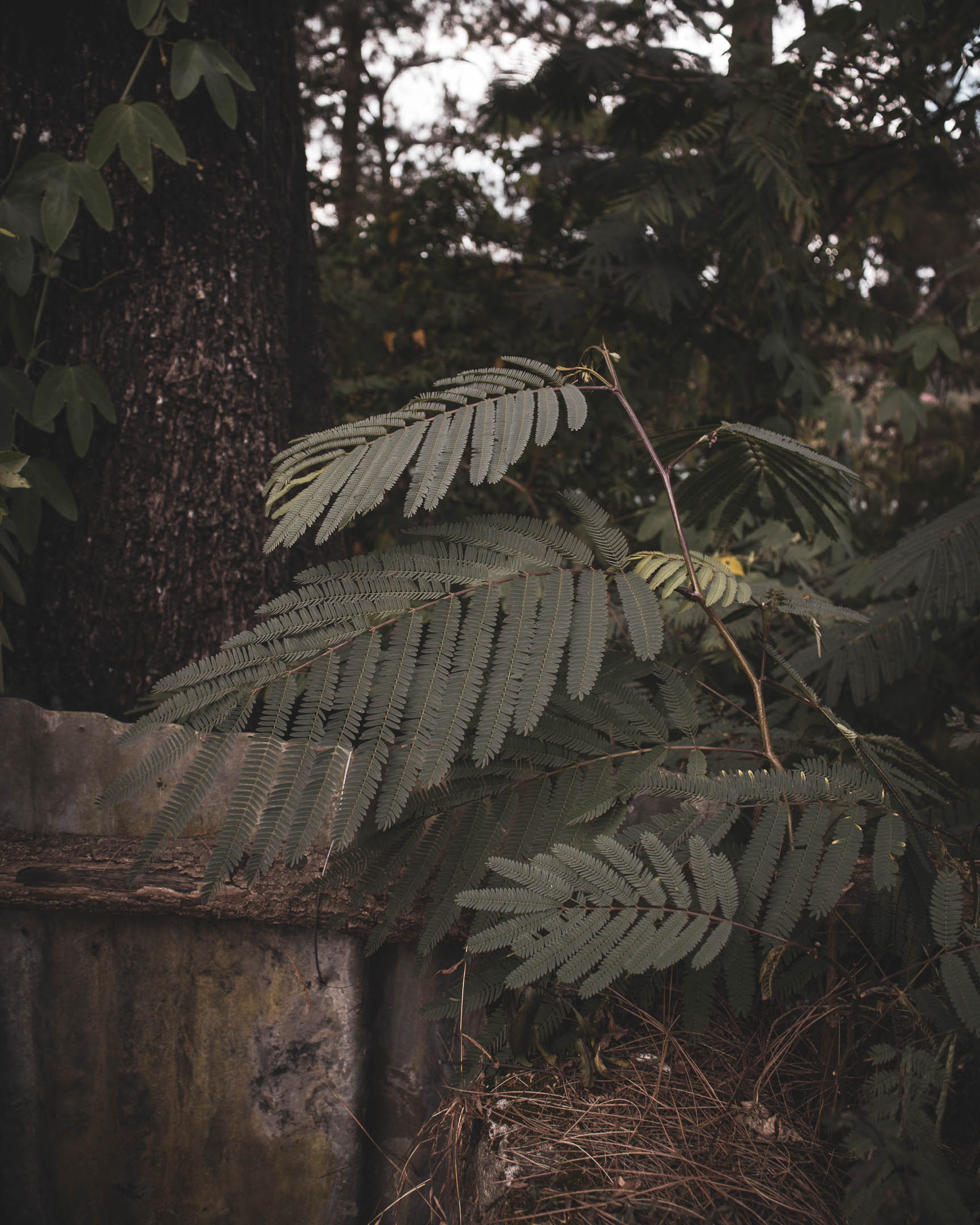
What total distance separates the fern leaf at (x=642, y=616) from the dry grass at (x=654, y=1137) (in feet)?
2.06

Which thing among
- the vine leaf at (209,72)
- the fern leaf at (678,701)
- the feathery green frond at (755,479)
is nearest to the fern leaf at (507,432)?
the feathery green frond at (755,479)

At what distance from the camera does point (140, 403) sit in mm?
1770

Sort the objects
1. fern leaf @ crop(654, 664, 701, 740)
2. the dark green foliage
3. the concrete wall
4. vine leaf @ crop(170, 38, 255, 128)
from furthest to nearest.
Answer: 1. vine leaf @ crop(170, 38, 255, 128)
2. the concrete wall
3. fern leaf @ crop(654, 664, 701, 740)
4. the dark green foliage

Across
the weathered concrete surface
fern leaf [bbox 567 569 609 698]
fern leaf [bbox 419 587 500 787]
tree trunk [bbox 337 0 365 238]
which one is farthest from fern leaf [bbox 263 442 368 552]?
tree trunk [bbox 337 0 365 238]

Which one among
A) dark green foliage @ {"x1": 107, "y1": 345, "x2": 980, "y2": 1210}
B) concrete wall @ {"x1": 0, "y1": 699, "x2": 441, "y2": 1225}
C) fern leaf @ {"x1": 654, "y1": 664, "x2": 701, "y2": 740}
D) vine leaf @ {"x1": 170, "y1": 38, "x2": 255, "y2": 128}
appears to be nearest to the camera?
dark green foliage @ {"x1": 107, "y1": 345, "x2": 980, "y2": 1210}

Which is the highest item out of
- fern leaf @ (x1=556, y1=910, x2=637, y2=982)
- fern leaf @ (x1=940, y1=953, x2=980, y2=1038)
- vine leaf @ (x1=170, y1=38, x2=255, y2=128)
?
vine leaf @ (x1=170, y1=38, x2=255, y2=128)

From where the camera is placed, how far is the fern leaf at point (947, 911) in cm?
105

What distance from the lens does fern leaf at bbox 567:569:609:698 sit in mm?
1073

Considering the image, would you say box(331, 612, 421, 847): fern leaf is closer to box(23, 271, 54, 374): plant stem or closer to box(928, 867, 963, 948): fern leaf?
box(928, 867, 963, 948): fern leaf

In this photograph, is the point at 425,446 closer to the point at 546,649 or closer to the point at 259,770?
the point at 546,649

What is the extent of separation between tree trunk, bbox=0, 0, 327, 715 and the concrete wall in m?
0.30

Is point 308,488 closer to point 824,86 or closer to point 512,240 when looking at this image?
point 824,86

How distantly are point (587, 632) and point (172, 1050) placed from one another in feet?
3.94

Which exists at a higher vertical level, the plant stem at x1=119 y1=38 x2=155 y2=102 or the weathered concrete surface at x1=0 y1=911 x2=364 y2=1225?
the plant stem at x1=119 y1=38 x2=155 y2=102
